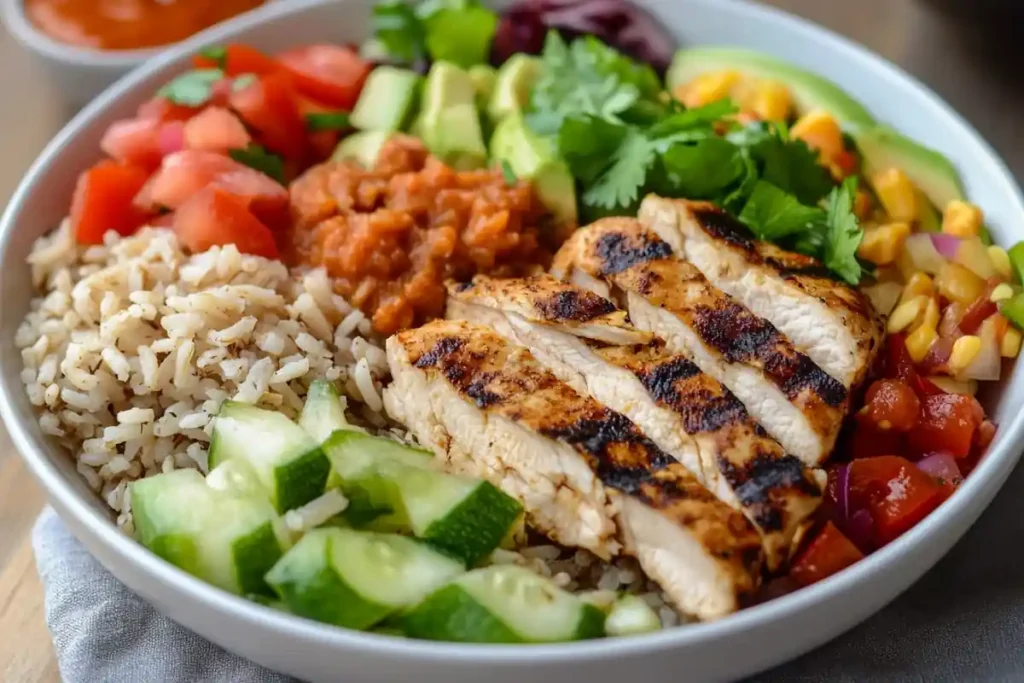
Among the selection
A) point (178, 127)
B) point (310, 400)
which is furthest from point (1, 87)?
point (310, 400)

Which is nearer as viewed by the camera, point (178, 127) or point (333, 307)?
point (333, 307)

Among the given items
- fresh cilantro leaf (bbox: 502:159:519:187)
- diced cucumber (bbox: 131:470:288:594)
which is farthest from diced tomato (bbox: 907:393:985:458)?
diced cucumber (bbox: 131:470:288:594)

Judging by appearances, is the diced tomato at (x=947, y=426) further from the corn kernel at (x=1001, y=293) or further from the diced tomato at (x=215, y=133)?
the diced tomato at (x=215, y=133)

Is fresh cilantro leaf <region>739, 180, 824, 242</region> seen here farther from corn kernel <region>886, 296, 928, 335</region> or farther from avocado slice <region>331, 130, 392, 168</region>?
avocado slice <region>331, 130, 392, 168</region>

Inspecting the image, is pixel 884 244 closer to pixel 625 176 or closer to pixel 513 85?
pixel 625 176

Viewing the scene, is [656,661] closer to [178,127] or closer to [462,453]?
[462,453]

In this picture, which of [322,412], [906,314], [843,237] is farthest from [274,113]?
[906,314]
